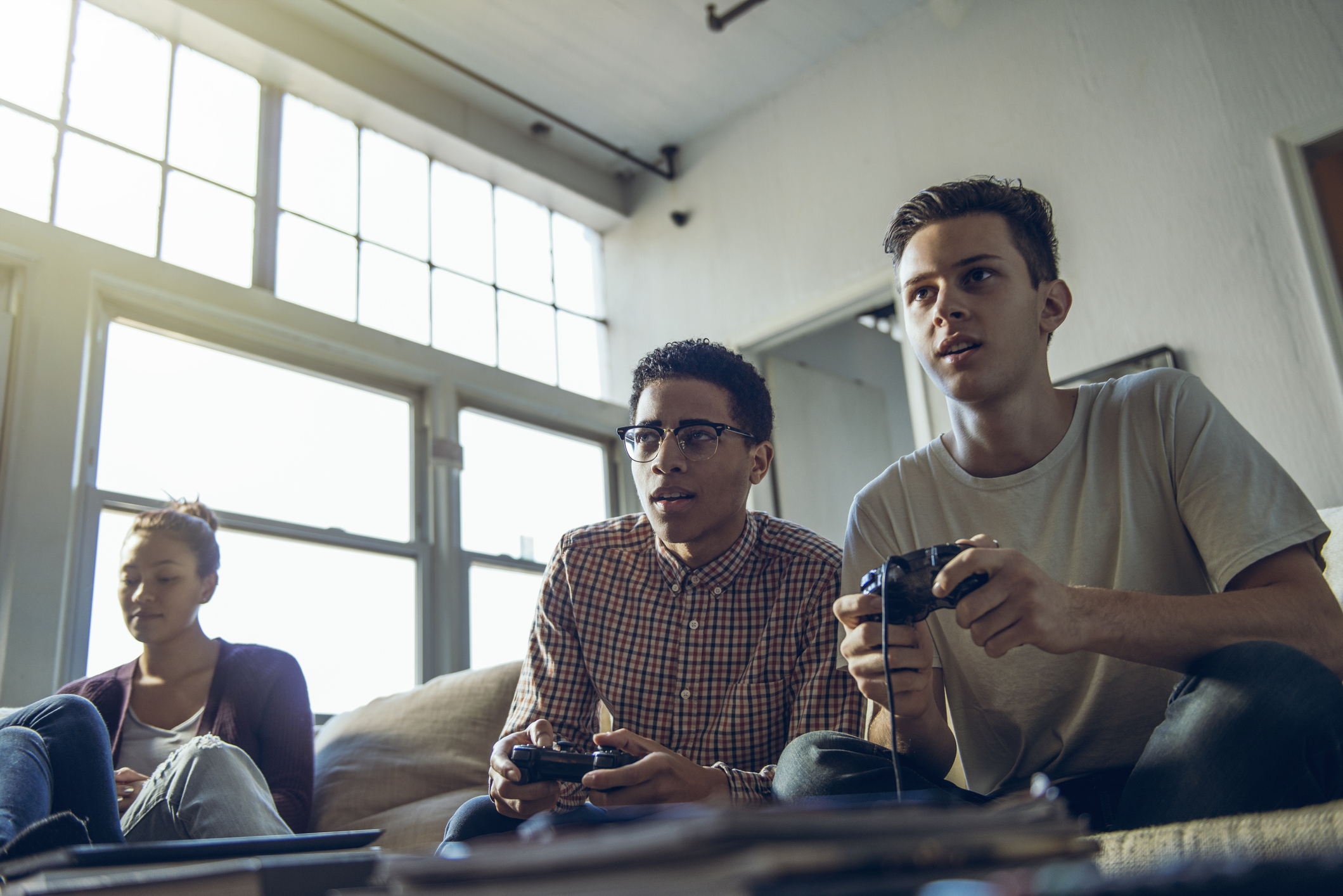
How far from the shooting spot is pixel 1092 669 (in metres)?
1.17

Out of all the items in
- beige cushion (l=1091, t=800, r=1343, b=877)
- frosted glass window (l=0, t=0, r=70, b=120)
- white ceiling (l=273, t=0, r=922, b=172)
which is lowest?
beige cushion (l=1091, t=800, r=1343, b=877)

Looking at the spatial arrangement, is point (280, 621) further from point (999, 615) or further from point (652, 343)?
point (999, 615)

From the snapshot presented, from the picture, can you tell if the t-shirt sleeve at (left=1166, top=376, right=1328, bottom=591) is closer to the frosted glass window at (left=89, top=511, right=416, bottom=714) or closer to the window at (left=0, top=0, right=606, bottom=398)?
the frosted glass window at (left=89, top=511, right=416, bottom=714)

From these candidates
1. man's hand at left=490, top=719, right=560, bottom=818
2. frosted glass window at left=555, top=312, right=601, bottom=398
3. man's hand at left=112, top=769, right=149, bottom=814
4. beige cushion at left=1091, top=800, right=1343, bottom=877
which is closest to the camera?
beige cushion at left=1091, top=800, right=1343, bottom=877

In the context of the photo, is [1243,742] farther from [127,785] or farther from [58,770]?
[127,785]

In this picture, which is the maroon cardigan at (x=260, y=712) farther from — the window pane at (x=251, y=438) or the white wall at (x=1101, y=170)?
the white wall at (x=1101, y=170)

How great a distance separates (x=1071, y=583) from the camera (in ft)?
3.96

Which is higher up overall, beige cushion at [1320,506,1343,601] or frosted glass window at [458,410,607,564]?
frosted glass window at [458,410,607,564]

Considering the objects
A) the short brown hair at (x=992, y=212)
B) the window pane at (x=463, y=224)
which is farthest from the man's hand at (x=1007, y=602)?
the window pane at (x=463, y=224)

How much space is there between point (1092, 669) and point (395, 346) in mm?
2910

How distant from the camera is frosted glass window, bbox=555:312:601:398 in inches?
173

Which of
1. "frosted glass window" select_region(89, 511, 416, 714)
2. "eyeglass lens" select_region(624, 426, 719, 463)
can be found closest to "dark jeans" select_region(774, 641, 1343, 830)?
"eyeglass lens" select_region(624, 426, 719, 463)

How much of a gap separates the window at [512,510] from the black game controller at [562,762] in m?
2.47

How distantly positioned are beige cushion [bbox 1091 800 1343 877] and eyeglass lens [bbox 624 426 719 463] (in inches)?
37.0
